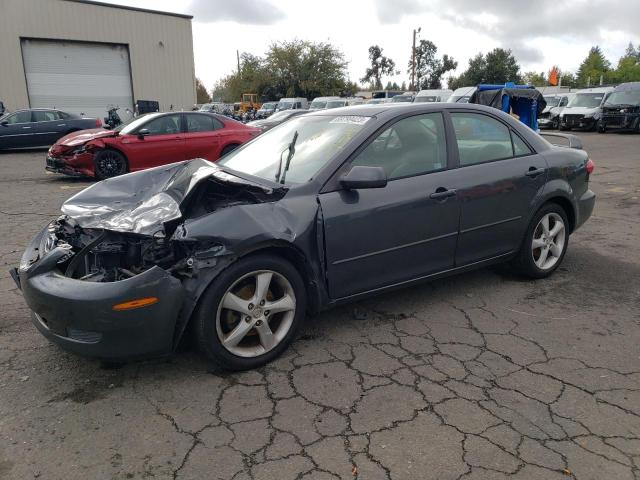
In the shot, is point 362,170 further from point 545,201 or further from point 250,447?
point 545,201

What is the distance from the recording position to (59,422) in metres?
2.61

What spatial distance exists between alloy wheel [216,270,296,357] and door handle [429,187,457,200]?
1283 millimetres

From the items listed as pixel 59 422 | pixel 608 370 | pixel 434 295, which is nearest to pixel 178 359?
pixel 59 422

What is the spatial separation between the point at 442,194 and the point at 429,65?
82.1 meters

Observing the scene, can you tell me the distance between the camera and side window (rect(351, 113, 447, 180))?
3.58 m

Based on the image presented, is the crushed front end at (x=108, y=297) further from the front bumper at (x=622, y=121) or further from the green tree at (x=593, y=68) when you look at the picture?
the green tree at (x=593, y=68)

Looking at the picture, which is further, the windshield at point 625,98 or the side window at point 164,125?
the windshield at point 625,98

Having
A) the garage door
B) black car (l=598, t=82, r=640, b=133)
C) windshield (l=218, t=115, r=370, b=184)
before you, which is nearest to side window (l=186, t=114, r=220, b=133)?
windshield (l=218, t=115, r=370, b=184)

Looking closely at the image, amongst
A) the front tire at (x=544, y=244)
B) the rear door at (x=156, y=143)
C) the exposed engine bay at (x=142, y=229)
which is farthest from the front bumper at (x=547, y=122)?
the exposed engine bay at (x=142, y=229)

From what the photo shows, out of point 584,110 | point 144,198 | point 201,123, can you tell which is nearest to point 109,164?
point 201,123

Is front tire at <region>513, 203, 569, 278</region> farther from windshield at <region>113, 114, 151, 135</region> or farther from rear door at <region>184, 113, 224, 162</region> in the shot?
windshield at <region>113, 114, 151, 135</region>

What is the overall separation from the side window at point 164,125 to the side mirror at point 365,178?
820cm

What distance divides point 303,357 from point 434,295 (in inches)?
58.2

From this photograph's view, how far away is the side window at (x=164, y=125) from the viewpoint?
34.2ft
